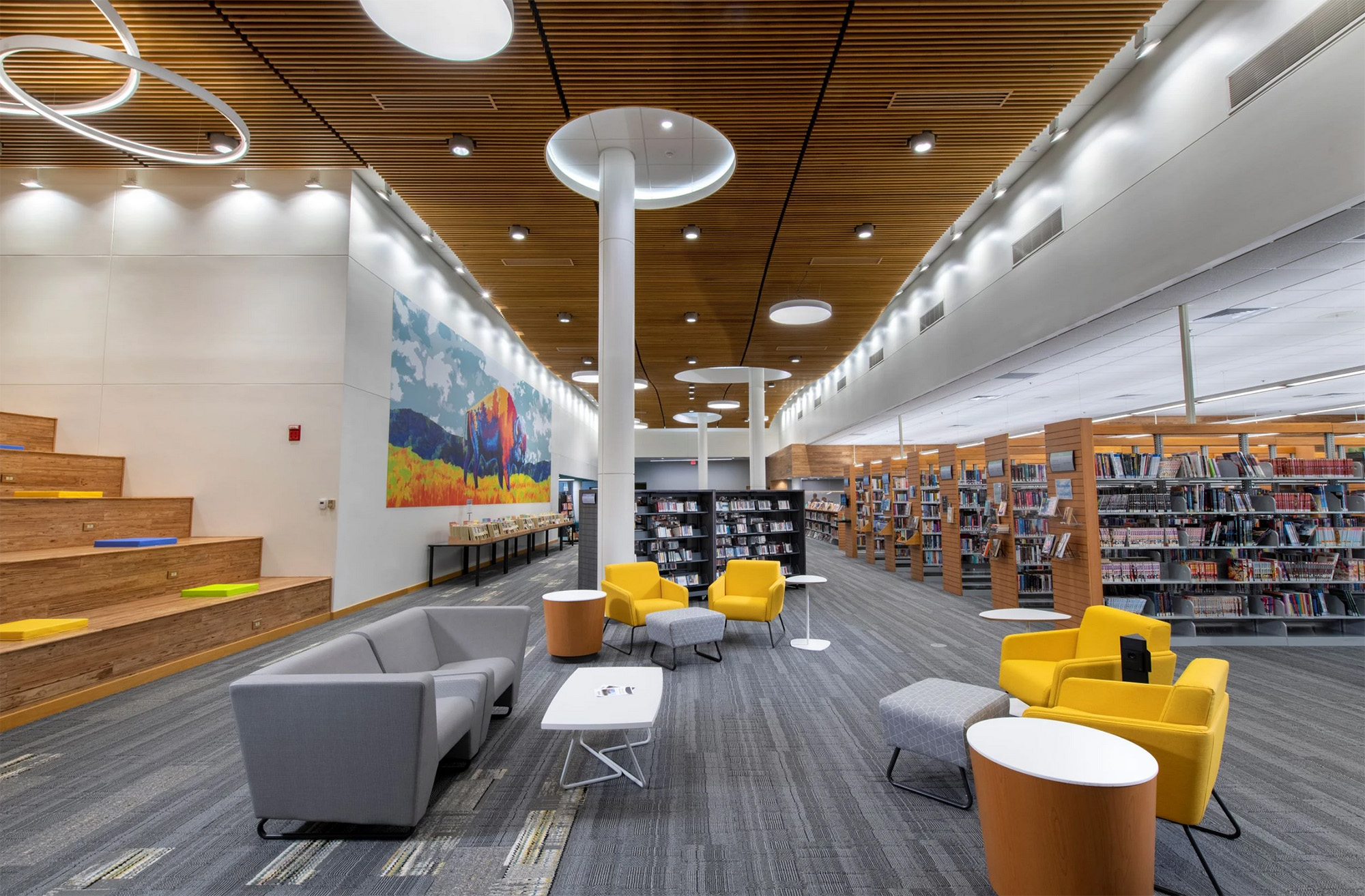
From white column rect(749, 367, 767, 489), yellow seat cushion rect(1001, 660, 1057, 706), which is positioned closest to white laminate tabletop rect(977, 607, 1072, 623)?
yellow seat cushion rect(1001, 660, 1057, 706)

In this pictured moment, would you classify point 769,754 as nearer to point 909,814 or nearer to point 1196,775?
point 909,814

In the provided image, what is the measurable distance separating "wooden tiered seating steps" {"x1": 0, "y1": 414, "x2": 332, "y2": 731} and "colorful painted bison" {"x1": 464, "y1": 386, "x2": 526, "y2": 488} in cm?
492

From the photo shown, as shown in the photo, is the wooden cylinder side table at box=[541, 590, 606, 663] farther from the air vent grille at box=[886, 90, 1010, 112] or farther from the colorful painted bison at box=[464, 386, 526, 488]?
the colorful painted bison at box=[464, 386, 526, 488]

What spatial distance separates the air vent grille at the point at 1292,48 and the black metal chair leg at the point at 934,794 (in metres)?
6.01

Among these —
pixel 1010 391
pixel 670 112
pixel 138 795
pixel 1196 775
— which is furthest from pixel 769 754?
pixel 1010 391

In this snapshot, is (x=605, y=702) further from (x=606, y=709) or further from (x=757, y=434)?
(x=757, y=434)

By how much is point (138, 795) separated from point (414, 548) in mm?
6624

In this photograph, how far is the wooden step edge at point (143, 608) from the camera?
411 centimetres

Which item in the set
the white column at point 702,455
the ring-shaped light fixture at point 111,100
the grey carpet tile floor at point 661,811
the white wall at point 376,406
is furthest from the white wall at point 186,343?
the white column at point 702,455

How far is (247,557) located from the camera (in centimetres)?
697

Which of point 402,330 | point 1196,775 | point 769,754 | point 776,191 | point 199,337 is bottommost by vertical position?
point 769,754

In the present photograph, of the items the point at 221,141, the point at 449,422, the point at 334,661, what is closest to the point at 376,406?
the point at 449,422

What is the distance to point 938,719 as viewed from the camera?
3.00 meters

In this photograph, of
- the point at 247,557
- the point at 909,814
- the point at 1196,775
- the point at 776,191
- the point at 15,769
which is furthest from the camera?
the point at 247,557
